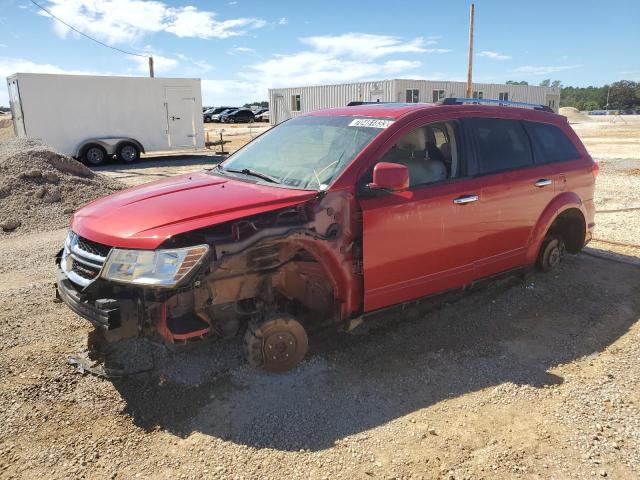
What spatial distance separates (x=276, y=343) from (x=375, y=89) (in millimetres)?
32696

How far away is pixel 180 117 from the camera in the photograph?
19.3 m

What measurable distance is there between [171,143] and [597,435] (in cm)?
1851

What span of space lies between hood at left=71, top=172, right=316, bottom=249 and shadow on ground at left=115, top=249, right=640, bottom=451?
3.62 feet

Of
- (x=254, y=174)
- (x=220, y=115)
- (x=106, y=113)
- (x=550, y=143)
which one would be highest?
(x=220, y=115)

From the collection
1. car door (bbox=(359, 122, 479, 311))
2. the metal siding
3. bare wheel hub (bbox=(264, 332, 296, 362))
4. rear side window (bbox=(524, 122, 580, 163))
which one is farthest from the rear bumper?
the metal siding

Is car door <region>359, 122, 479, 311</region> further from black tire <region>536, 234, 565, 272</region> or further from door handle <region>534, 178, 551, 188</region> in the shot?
black tire <region>536, 234, 565, 272</region>

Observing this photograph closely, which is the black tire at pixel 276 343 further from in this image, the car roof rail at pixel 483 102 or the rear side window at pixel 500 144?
the car roof rail at pixel 483 102

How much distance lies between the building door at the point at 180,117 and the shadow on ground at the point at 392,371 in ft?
54.2

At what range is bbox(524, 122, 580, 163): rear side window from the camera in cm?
489

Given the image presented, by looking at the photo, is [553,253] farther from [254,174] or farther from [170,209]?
[170,209]

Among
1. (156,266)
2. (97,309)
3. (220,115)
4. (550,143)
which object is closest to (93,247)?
(97,309)

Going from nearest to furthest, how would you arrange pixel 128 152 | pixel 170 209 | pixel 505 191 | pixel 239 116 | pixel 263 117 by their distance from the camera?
pixel 170 209
pixel 505 191
pixel 128 152
pixel 239 116
pixel 263 117

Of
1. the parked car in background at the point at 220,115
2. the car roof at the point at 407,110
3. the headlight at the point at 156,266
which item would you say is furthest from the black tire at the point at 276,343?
the parked car in background at the point at 220,115

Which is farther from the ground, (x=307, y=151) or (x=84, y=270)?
(x=307, y=151)
